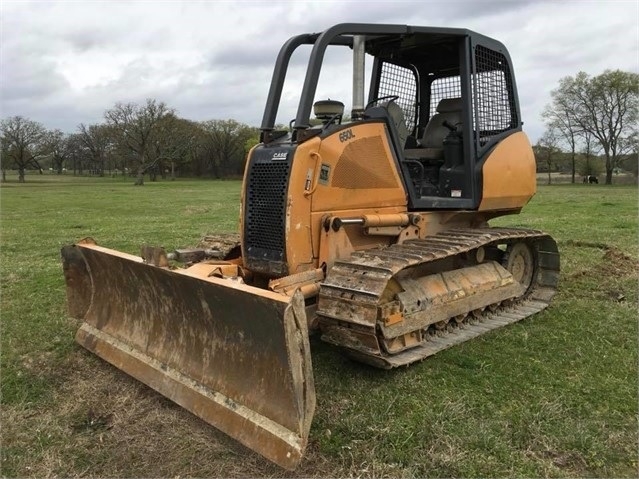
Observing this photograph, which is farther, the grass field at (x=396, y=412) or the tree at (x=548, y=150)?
the tree at (x=548, y=150)

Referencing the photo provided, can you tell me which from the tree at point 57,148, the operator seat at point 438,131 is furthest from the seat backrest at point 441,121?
the tree at point 57,148

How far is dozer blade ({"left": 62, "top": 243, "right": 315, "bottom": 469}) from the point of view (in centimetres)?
365

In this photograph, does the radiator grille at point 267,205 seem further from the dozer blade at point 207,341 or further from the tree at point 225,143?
the tree at point 225,143

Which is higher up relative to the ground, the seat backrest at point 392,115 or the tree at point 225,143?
the tree at point 225,143

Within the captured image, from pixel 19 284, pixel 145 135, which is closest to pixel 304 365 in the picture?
pixel 19 284

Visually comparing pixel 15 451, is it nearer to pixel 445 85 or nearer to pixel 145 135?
pixel 445 85

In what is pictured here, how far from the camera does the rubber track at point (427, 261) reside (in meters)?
4.55

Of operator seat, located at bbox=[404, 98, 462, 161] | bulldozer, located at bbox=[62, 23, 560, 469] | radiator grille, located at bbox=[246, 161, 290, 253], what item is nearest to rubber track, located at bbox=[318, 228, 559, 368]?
bulldozer, located at bbox=[62, 23, 560, 469]

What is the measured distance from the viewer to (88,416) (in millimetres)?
4332

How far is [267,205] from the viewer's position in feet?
16.8

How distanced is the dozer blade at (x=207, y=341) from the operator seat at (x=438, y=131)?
3.13 m

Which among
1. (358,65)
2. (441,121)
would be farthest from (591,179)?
(358,65)

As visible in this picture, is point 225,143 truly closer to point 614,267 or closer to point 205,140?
point 205,140

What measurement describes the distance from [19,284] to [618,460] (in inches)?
316
